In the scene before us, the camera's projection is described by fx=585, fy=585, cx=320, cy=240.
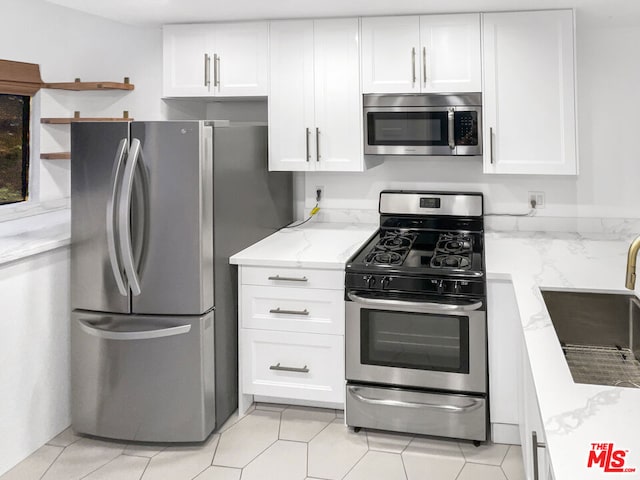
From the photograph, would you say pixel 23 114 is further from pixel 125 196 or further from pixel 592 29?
pixel 592 29

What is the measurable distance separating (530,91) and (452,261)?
3.26 feet

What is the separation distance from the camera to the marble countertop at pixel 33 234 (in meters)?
2.48

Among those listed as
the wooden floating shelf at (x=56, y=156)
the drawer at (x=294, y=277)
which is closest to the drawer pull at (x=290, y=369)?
the drawer at (x=294, y=277)

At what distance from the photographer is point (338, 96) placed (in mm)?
3154

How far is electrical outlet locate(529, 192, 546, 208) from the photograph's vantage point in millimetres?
3314

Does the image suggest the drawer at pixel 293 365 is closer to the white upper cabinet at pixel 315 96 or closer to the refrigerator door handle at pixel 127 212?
the refrigerator door handle at pixel 127 212

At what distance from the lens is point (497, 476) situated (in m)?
2.37

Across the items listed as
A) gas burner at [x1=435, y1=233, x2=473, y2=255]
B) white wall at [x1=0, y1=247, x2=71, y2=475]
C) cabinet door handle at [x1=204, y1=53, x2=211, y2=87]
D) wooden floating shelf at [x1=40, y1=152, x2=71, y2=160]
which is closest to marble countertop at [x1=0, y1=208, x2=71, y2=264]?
white wall at [x1=0, y1=247, x2=71, y2=475]

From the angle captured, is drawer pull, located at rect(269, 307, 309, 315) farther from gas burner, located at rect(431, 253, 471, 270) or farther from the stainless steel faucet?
the stainless steel faucet

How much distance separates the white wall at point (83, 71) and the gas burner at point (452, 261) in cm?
185

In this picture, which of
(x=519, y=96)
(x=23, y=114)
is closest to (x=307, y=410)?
(x=519, y=96)

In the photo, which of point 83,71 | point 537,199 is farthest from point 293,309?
point 83,71

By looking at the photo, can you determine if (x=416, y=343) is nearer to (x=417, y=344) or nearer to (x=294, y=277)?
(x=417, y=344)

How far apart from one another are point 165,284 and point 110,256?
260 millimetres
